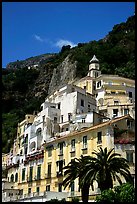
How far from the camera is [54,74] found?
331 feet

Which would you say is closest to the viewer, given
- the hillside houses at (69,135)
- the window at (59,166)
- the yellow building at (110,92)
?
the hillside houses at (69,135)

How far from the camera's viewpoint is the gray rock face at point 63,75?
301 feet

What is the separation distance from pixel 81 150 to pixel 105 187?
Result: 12.0 meters

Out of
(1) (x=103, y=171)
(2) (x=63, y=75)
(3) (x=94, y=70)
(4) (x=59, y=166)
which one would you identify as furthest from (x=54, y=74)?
(1) (x=103, y=171)

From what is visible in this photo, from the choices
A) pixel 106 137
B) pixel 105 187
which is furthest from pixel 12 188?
pixel 105 187

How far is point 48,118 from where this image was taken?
5753 cm

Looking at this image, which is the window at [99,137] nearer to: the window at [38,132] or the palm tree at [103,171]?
the palm tree at [103,171]

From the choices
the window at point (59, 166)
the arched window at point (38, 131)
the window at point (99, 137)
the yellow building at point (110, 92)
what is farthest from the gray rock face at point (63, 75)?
the window at point (99, 137)

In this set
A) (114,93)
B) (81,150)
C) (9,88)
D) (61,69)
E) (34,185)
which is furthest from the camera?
(9,88)

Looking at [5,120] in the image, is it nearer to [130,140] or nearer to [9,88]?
[9,88]

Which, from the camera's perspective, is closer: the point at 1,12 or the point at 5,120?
the point at 1,12

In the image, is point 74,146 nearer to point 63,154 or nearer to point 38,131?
point 63,154

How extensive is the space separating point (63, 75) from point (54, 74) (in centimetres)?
545

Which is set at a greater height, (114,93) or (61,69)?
(61,69)
